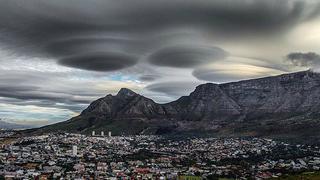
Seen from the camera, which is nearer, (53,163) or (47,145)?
(53,163)

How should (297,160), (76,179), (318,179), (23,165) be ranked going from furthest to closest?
(297,160)
(23,165)
(76,179)
(318,179)

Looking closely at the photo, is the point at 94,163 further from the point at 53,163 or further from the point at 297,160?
the point at 297,160

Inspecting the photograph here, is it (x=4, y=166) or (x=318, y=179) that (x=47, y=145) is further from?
(x=318, y=179)

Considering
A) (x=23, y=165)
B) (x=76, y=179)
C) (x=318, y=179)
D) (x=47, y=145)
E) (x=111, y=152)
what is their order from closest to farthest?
(x=318, y=179) < (x=76, y=179) < (x=23, y=165) < (x=111, y=152) < (x=47, y=145)

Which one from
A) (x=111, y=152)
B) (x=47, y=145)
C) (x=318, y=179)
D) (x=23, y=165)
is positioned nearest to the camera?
(x=318, y=179)

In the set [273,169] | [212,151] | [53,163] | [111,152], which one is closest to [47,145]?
[111,152]

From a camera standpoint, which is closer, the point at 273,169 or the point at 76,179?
the point at 76,179

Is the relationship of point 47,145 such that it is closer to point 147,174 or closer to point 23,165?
point 23,165

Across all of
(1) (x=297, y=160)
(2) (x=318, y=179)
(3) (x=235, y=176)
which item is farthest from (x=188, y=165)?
(2) (x=318, y=179)

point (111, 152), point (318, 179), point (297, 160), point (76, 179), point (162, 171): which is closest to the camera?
point (318, 179)
